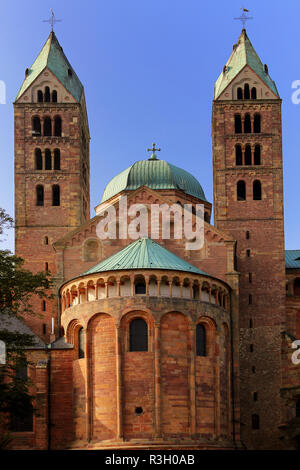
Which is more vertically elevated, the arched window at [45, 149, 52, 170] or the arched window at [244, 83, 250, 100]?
the arched window at [244, 83, 250, 100]

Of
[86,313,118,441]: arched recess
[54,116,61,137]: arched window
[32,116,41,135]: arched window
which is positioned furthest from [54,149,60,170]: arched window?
[86,313,118,441]: arched recess

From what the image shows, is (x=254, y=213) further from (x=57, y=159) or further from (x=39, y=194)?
(x=39, y=194)

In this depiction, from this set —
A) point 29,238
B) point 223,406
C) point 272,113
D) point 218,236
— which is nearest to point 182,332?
point 223,406

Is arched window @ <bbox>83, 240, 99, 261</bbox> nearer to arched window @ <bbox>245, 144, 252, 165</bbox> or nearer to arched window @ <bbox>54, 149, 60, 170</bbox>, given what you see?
arched window @ <bbox>54, 149, 60, 170</bbox>

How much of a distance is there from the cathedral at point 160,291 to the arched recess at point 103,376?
82mm

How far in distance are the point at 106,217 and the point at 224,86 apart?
1548 cm

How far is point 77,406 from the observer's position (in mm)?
51500

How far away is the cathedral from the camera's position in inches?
1980

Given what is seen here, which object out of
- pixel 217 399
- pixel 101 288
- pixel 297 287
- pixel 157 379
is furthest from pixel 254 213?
pixel 157 379

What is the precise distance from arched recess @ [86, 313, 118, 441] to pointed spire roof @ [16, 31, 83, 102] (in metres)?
21.9

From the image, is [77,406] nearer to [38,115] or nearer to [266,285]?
[266,285]

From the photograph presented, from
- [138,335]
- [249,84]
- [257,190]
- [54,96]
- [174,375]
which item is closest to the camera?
[174,375]

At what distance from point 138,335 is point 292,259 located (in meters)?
21.9

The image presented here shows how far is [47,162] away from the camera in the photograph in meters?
65.6
